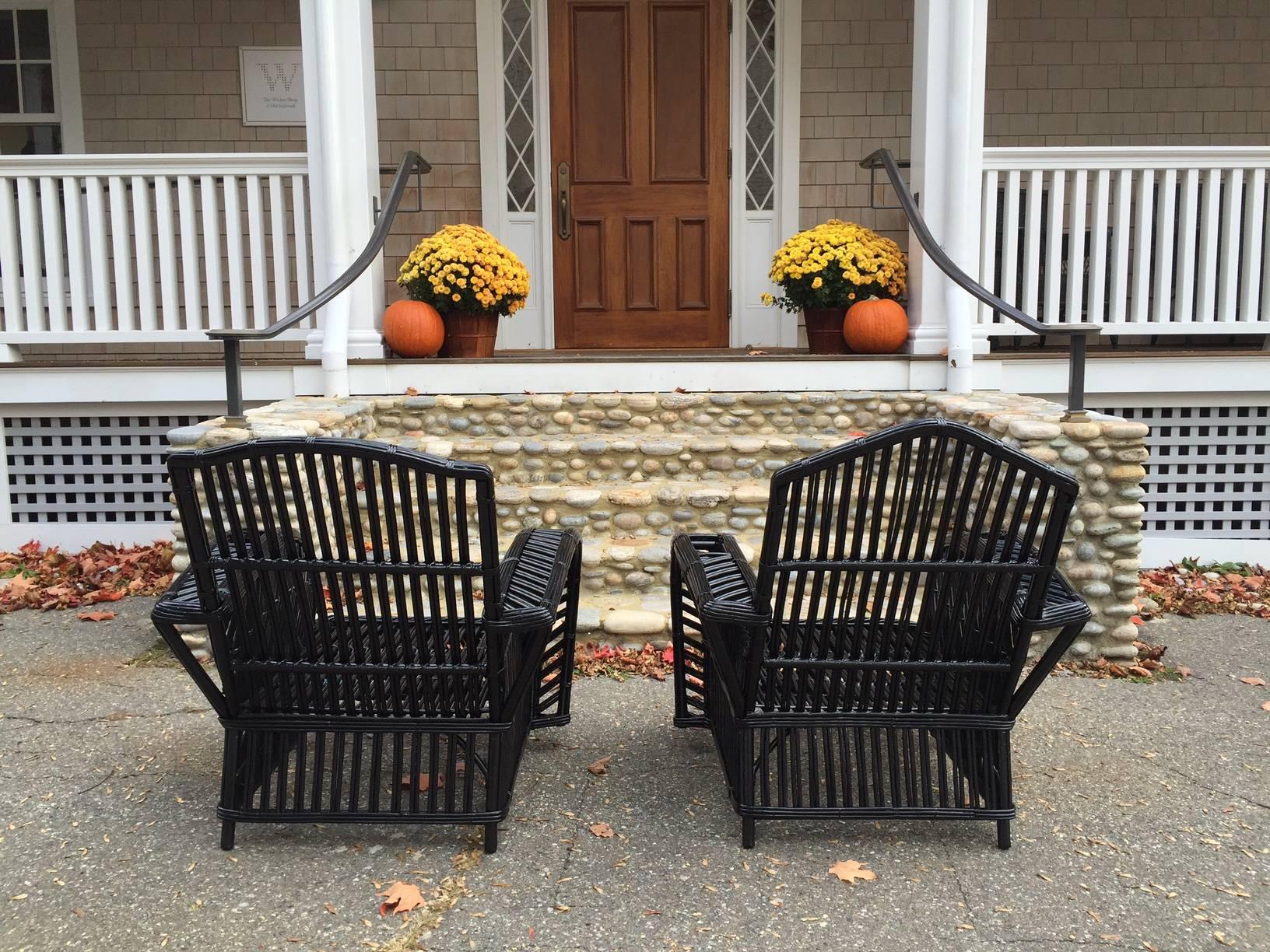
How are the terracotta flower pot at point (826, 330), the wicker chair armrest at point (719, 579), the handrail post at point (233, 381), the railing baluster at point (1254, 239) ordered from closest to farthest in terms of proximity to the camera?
the wicker chair armrest at point (719, 579) < the handrail post at point (233, 381) < the railing baluster at point (1254, 239) < the terracotta flower pot at point (826, 330)

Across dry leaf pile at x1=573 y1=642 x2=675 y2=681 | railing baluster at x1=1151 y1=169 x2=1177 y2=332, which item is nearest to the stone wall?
dry leaf pile at x1=573 y1=642 x2=675 y2=681

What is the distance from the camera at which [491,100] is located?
22.1 ft

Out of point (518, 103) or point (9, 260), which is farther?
point (518, 103)

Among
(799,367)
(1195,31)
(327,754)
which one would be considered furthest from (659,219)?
(327,754)

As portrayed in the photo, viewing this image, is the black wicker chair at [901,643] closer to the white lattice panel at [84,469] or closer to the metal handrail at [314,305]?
the metal handrail at [314,305]

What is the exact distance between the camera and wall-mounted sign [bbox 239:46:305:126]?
22.3 ft

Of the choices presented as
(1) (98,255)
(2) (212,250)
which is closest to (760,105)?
(2) (212,250)

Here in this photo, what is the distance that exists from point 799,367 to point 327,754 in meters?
3.22

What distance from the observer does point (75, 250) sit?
559cm

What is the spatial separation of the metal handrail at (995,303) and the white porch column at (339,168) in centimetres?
273

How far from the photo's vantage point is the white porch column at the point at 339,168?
534cm

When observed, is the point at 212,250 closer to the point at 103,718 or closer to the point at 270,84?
the point at 270,84

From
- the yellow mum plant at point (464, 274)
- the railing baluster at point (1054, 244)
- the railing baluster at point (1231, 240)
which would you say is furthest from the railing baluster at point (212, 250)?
the railing baluster at point (1231, 240)

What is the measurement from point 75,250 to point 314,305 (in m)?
1.63
